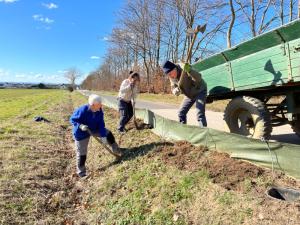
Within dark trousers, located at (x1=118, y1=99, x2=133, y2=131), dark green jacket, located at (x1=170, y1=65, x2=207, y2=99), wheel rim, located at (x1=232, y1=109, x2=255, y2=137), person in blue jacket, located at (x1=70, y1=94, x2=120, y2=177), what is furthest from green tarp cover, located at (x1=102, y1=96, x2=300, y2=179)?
dark trousers, located at (x1=118, y1=99, x2=133, y2=131)

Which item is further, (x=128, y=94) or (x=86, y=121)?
(x=128, y=94)

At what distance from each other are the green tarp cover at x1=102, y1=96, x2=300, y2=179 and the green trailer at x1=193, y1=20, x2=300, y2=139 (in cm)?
94

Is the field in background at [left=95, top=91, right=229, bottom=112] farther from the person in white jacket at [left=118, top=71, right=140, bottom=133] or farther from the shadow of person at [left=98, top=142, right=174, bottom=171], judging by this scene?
the shadow of person at [left=98, top=142, right=174, bottom=171]

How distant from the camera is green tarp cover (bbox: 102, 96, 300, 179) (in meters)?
5.14

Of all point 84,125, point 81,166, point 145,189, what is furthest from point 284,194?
point 81,166

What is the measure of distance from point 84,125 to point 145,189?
2018mm

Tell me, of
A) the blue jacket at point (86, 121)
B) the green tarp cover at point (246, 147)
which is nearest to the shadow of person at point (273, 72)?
the green tarp cover at point (246, 147)

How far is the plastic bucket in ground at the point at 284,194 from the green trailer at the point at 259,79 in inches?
80.1

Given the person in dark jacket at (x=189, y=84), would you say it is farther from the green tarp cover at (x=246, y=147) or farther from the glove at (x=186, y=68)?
the green tarp cover at (x=246, y=147)

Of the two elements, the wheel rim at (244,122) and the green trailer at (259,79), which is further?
the wheel rim at (244,122)

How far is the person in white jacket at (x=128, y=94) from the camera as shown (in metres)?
9.71

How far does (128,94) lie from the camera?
9.88 m

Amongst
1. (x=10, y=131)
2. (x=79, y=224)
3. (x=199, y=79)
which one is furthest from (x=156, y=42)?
(x=79, y=224)

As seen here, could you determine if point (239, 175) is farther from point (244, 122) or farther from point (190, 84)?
point (190, 84)
